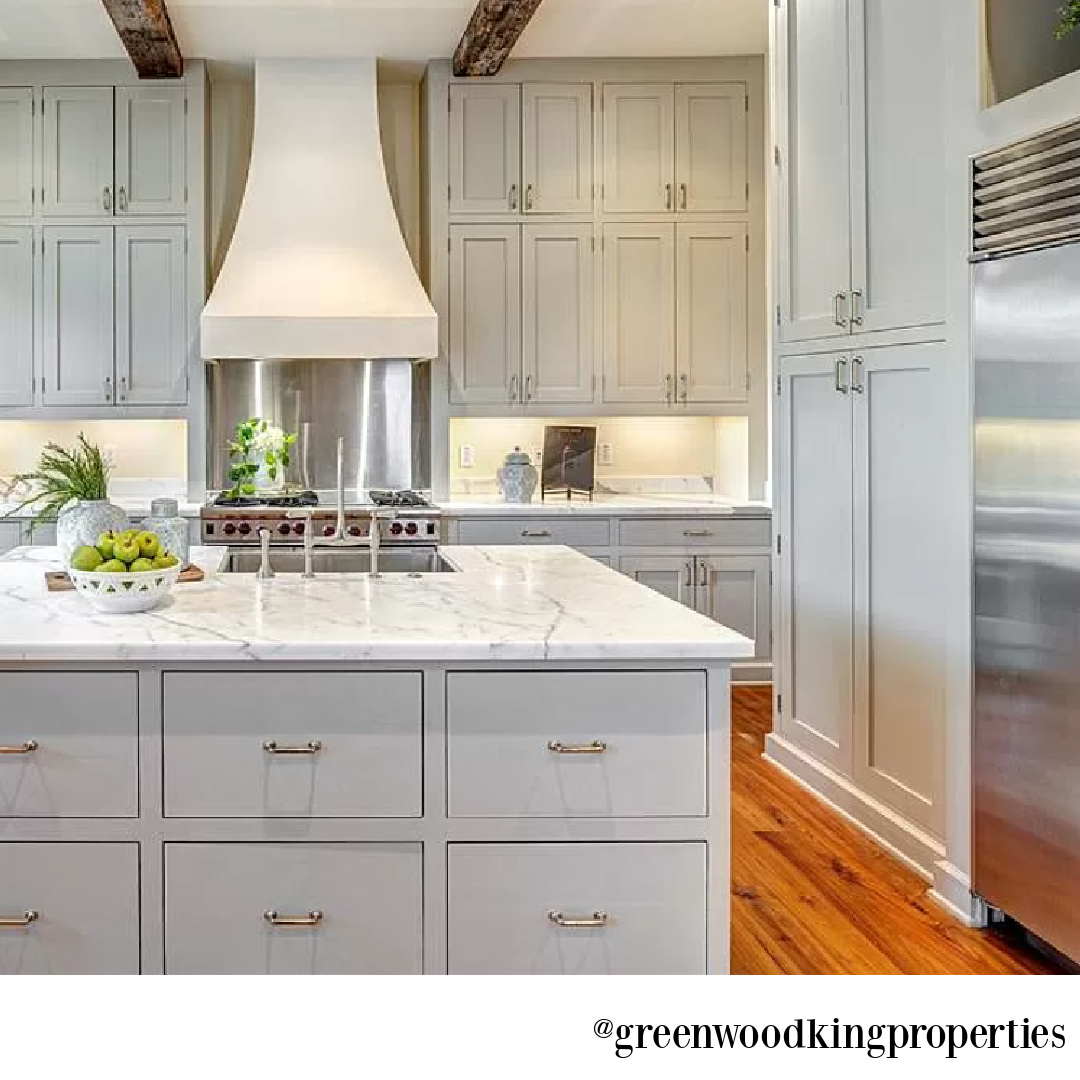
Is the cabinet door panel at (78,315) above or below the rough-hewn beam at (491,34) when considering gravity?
below

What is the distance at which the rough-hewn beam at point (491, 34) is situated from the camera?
475 centimetres

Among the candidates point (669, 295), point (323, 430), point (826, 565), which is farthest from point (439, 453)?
point (826, 565)

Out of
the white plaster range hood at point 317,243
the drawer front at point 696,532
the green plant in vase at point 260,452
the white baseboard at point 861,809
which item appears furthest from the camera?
the green plant in vase at point 260,452

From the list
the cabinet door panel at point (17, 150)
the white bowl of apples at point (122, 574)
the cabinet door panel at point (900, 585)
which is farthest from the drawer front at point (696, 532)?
the white bowl of apples at point (122, 574)

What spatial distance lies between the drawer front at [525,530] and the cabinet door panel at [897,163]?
7.12 feet

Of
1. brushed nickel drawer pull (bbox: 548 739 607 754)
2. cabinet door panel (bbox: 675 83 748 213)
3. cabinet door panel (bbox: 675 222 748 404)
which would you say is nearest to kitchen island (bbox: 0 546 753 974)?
brushed nickel drawer pull (bbox: 548 739 607 754)

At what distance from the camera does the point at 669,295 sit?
Result: 5.84 metres

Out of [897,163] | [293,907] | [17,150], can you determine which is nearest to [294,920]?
[293,907]

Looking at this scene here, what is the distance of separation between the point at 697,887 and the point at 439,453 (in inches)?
155

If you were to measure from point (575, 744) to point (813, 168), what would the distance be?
2.56m

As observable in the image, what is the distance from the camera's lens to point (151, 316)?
570 cm

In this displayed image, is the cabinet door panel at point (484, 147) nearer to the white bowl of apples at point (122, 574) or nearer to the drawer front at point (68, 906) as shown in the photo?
the white bowl of apples at point (122, 574)

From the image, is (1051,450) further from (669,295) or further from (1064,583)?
(669,295)

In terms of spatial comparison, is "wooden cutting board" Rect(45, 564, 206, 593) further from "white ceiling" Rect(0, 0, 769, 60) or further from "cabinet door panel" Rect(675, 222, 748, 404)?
"cabinet door panel" Rect(675, 222, 748, 404)
